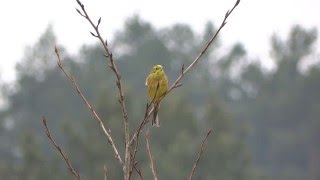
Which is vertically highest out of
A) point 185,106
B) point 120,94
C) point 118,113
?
point 185,106

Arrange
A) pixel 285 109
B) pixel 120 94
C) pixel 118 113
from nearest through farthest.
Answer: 1. pixel 120 94
2. pixel 118 113
3. pixel 285 109

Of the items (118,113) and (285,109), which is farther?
(285,109)

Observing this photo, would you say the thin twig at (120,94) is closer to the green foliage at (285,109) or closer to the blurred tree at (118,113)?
the blurred tree at (118,113)

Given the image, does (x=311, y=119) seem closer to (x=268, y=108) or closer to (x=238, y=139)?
(x=268, y=108)

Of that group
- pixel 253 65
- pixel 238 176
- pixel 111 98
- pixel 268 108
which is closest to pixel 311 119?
pixel 268 108

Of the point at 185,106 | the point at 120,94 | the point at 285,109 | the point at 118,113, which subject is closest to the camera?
the point at 120,94

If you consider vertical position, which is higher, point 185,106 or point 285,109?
point 285,109

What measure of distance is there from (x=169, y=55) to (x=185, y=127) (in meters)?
27.1

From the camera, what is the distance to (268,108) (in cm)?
7600

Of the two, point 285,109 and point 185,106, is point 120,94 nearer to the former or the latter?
point 185,106

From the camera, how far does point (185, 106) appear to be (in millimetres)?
56875

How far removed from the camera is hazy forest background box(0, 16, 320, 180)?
50.8 m

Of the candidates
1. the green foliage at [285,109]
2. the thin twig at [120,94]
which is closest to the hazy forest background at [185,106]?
the green foliage at [285,109]

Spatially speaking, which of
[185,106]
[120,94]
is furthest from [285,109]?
[120,94]
